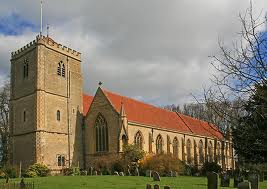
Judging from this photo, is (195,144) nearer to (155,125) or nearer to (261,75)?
(155,125)

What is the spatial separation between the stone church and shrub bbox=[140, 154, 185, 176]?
12.0 ft

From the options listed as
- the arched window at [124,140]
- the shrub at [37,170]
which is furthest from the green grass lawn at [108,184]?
the arched window at [124,140]

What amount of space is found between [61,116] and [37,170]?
8138 mm

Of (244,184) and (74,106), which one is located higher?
(74,106)

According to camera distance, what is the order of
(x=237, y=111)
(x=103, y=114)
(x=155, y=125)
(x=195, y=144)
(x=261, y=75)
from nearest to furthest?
(x=261, y=75) → (x=237, y=111) → (x=103, y=114) → (x=155, y=125) → (x=195, y=144)

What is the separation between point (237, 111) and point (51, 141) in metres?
37.1

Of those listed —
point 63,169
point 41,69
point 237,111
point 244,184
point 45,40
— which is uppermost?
point 45,40

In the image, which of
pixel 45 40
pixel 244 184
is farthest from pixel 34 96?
pixel 244 184

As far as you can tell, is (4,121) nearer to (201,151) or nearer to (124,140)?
(124,140)

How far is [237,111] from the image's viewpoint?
7.08 m

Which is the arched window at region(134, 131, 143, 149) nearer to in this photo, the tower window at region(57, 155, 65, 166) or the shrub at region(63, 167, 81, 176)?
the shrub at region(63, 167, 81, 176)

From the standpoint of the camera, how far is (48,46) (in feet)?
146

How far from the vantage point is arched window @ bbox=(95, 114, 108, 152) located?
44428mm

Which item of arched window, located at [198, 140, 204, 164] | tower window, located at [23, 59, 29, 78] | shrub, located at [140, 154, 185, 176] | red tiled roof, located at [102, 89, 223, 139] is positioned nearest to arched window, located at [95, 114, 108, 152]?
red tiled roof, located at [102, 89, 223, 139]
